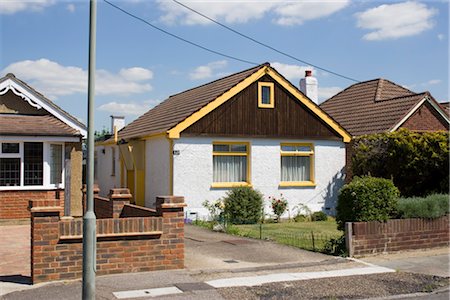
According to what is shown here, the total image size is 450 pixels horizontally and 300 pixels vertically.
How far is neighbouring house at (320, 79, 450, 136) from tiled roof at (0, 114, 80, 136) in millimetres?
12618

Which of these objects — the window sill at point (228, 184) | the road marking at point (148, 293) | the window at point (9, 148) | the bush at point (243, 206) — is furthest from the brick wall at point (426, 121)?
the road marking at point (148, 293)

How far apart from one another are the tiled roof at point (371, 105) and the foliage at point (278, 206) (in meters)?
5.71

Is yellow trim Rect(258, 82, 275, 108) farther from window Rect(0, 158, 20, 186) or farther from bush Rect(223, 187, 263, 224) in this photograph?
window Rect(0, 158, 20, 186)

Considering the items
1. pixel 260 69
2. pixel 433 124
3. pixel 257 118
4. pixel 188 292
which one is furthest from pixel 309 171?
pixel 188 292

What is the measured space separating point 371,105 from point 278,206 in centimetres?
895

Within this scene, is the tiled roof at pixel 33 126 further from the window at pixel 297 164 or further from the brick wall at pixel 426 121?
the brick wall at pixel 426 121

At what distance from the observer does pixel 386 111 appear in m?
24.7

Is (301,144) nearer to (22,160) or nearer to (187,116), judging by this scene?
(187,116)

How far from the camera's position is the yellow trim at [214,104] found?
19.1 m

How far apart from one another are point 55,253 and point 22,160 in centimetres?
903

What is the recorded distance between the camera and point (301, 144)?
21.6 metres

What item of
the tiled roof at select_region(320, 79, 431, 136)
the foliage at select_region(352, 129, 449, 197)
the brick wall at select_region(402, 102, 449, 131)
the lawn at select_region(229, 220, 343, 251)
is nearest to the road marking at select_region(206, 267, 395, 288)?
the lawn at select_region(229, 220, 343, 251)

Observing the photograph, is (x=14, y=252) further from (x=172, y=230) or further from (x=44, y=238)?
(x=172, y=230)

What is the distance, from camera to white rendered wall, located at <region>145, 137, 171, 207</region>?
64.5ft
